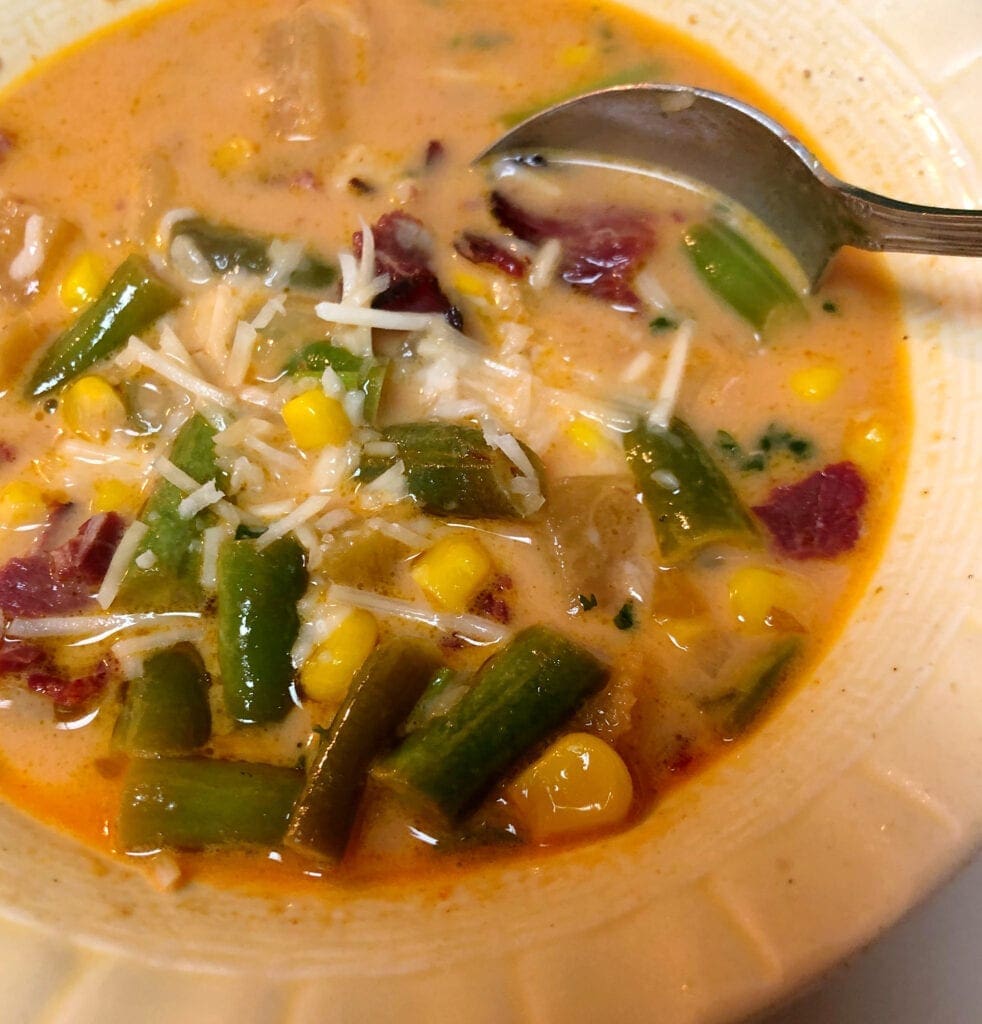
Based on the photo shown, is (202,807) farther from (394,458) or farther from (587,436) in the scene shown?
(587,436)

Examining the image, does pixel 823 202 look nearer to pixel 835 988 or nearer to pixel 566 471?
pixel 566 471

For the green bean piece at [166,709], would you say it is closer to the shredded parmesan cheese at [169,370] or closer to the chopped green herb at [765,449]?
the shredded parmesan cheese at [169,370]

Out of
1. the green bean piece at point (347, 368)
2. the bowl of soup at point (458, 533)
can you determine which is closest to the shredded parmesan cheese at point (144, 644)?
the bowl of soup at point (458, 533)

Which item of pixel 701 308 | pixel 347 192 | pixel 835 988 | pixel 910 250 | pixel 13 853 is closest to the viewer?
pixel 835 988

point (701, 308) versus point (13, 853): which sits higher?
point (701, 308)

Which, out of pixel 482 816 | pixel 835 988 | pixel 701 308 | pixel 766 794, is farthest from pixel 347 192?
pixel 835 988

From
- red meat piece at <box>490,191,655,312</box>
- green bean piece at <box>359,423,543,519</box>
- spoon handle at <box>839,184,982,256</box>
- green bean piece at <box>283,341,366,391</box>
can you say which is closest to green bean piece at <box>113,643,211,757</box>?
green bean piece at <box>359,423,543,519</box>
